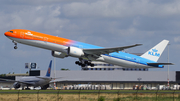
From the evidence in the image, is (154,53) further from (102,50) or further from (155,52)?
(102,50)

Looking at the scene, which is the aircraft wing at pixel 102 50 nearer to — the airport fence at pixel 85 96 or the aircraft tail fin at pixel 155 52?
the airport fence at pixel 85 96

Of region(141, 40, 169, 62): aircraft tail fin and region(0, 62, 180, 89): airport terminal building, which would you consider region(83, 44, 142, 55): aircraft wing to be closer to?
region(141, 40, 169, 62): aircraft tail fin

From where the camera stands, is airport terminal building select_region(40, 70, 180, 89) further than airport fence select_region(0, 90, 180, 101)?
Yes

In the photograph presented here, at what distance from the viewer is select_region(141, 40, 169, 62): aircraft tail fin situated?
68500 millimetres

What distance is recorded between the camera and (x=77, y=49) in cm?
5616

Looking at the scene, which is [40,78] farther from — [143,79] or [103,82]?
[143,79]

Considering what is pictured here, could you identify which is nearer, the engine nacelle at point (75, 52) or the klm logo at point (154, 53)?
the engine nacelle at point (75, 52)

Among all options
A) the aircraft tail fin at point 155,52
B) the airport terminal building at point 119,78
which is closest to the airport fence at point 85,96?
the aircraft tail fin at point 155,52

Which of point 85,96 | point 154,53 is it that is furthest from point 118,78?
point 85,96

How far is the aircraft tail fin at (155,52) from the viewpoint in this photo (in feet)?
225

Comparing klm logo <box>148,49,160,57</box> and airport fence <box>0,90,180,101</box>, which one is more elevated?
klm logo <box>148,49,160,57</box>

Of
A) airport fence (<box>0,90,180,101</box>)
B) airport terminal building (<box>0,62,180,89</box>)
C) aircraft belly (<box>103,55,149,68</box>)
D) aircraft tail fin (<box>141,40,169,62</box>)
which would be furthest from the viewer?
airport terminal building (<box>0,62,180,89</box>)

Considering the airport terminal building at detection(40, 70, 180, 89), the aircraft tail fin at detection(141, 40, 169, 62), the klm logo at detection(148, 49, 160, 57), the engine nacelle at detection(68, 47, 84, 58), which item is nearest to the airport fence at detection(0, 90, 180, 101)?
the engine nacelle at detection(68, 47, 84, 58)

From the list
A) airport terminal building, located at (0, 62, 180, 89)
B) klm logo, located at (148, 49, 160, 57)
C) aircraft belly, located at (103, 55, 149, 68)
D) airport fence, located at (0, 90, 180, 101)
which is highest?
klm logo, located at (148, 49, 160, 57)
